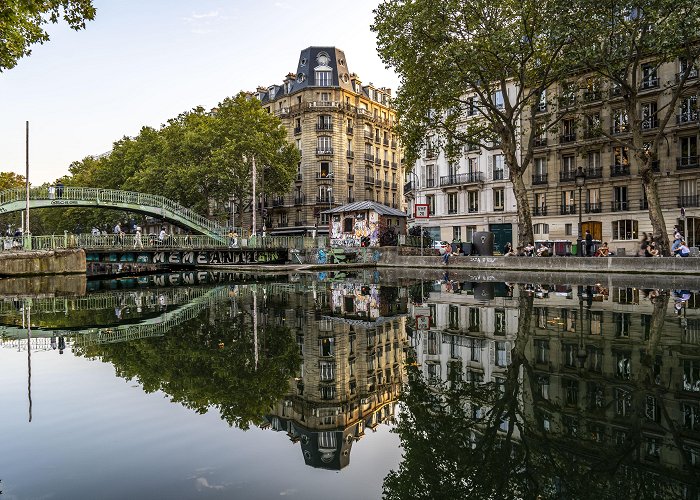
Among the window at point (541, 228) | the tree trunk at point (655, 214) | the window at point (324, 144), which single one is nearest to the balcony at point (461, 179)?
the window at point (541, 228)

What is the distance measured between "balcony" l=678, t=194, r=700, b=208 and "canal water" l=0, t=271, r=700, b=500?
34.1 metres

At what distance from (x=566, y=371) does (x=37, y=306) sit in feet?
50.1

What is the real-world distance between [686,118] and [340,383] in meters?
42.9

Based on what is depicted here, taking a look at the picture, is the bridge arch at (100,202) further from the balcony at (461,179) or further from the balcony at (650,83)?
the balcony at (650,83)

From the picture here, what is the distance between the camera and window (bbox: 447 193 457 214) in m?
52.8

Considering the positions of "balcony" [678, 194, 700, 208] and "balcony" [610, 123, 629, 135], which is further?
"balcony" [610, 123, 629, 135]

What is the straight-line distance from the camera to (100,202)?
121 feet

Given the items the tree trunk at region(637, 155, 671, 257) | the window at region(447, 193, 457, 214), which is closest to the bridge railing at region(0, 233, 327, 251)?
the window at region(447, 193, 457, 214)

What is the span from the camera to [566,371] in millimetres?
6281

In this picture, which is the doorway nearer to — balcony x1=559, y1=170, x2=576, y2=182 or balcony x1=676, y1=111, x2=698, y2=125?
balcony x1=559, y1=170, x2=576, y2=182

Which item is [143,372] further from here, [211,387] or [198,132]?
[198,132]

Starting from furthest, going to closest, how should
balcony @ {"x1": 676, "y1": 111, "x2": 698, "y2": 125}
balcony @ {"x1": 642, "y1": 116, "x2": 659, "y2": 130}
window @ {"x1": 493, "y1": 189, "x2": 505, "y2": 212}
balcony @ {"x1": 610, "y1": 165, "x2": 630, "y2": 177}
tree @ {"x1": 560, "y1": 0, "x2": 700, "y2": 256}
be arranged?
window @ {"x1": 493, "y1": 189, "x2": 505, "y2": 212}, balcony @ {"x1": 610, "y1": 165, "x2": 630, "y2": 177}, balcony @ {"x1": 642, "y1": 116, "x2": 659, "y2": 130}, balcony @ {"x1": 676, "y1": 111, "x2": 698, "y2": 125}, tree @ {"x1": 560, "y1": 0, "x2": 700, "y2": 256}

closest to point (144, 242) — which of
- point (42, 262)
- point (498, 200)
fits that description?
point (42, 262)

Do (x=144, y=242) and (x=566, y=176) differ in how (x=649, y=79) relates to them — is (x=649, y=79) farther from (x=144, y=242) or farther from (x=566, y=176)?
(x=144, y=242)
